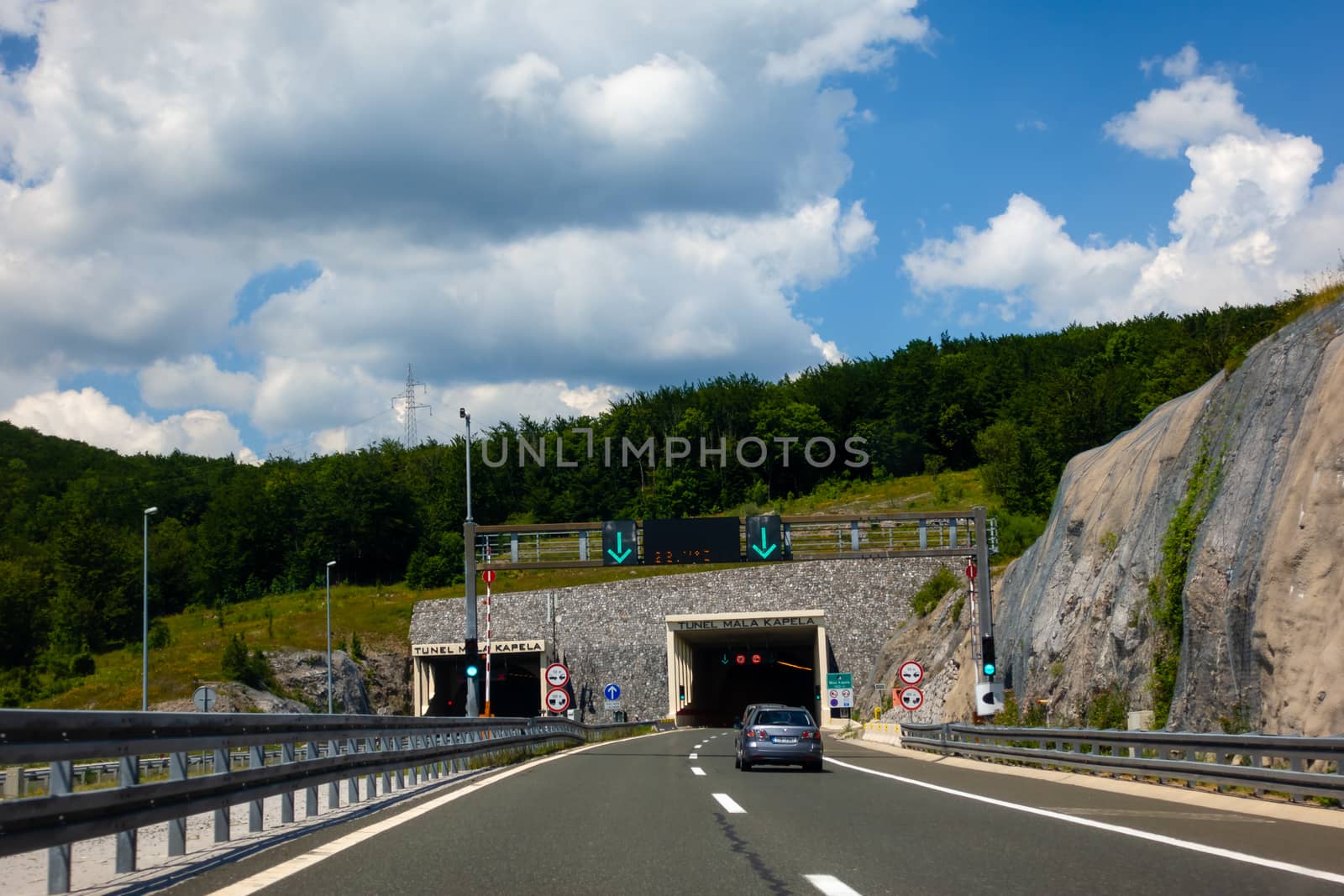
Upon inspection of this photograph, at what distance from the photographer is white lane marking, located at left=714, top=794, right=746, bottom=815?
41.8ft

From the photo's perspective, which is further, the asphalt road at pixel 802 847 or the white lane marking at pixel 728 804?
the white lane marking at pixel 728 804

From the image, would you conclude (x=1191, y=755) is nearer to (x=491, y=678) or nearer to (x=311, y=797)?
(x=311, y=797)

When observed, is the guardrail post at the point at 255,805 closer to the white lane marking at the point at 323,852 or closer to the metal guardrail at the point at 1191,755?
the white lane marking at the point at 323,852

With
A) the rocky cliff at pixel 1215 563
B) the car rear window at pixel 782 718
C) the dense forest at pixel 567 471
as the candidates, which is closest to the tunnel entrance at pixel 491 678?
the dense forest at pixel 567 471

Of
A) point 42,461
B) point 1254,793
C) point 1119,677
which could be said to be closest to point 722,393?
point 42,461

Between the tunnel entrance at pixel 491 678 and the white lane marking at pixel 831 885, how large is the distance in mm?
58209

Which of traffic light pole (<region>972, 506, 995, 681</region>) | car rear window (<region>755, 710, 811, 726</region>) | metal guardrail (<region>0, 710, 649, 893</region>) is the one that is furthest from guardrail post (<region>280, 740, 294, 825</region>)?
traffic light pole (<region>972, 506, 995, 681</region>)

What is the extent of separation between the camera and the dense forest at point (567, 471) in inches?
3984

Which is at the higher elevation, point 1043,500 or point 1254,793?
point 1043,500

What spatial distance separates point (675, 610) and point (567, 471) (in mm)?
60501

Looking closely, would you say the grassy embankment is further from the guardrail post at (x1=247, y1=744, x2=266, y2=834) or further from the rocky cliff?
the guardrail post at (x1=247, y1=744, x2=266, y2=834)

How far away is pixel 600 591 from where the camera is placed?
229 ft

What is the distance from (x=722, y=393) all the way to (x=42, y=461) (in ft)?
257

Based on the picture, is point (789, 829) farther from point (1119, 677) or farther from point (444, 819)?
point (1119, 677)
